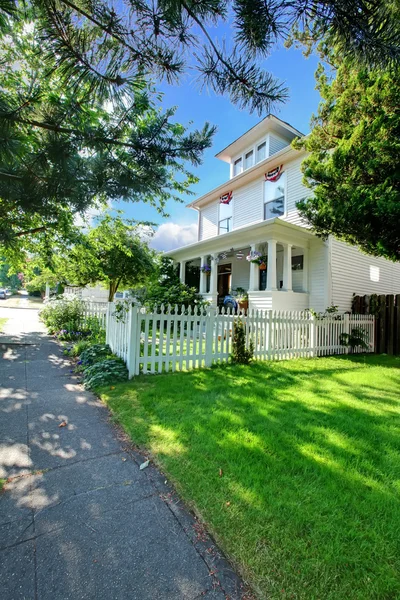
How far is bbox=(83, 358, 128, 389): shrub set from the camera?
4.59 metres

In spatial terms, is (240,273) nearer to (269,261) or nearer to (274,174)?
(269,261)

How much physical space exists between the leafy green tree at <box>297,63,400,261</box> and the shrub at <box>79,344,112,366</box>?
6.17 m

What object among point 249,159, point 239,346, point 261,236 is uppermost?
point 249,159

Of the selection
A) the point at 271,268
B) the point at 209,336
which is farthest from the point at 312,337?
the point at 209,336

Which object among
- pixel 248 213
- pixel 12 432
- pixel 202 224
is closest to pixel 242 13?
pixel 12 432

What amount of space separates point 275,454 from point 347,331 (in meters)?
7.58

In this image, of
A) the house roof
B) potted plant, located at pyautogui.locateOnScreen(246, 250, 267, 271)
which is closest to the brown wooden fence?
potted plant, located at pyautogui.locateOnScreen(246, 250, 267, 271)

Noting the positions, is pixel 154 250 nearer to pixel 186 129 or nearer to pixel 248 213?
pixel 248 213

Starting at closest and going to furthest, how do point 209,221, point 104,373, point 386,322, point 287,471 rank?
point 287,471 → point 104,373 → point 386,322 → point 209,221

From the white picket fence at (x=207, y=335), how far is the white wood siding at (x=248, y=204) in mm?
6133

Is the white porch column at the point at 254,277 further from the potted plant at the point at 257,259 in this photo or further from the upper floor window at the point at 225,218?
the upper floor window at the point at 225,218

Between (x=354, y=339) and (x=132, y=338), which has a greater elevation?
(x=132, y=338)

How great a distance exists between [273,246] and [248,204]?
4.36 meters

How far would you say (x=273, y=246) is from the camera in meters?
9.45
